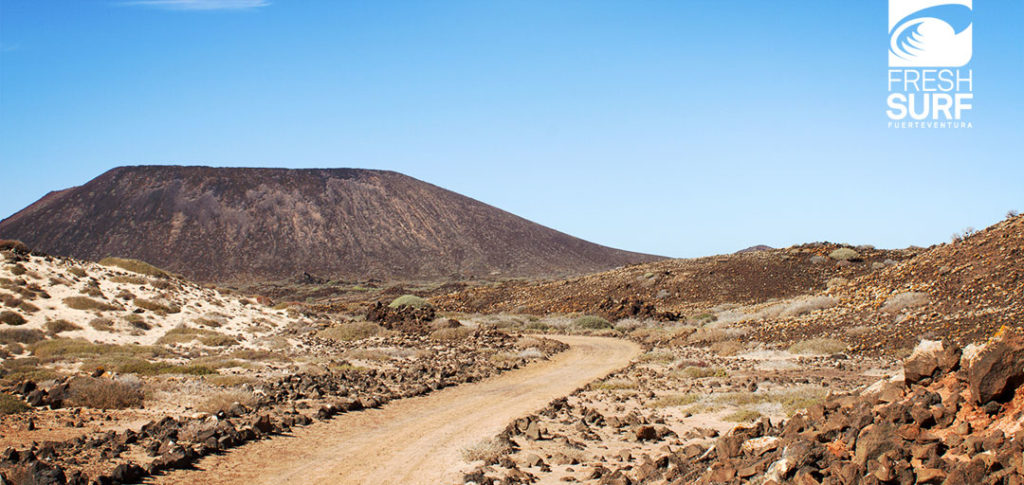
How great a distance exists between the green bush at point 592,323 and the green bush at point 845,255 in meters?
16.5

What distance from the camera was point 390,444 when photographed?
35.7ft

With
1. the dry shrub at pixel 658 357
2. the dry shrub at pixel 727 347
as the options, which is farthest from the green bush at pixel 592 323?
the dry shrub at pixel 727 347

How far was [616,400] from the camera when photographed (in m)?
14.5

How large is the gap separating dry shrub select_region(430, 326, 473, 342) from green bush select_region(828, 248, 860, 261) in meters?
26.0

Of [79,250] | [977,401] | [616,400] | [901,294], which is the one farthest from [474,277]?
[977,401]

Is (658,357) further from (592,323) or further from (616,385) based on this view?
(592,323)

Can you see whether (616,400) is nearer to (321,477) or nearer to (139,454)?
(321,477)

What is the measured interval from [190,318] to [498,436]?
23.9m

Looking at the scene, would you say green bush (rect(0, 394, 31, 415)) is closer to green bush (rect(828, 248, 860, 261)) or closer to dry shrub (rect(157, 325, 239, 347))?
dry shrub (rect(157, 325, 239, 347))

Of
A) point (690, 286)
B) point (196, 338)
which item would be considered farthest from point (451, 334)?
point (690, 286)

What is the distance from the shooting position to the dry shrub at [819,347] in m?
19.8

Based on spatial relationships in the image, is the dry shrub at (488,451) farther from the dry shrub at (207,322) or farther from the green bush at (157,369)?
the dry shrub at (207,322)

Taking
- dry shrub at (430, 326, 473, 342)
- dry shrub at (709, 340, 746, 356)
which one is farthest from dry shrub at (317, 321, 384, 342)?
dry shrub at (709, 340, 746, 356)

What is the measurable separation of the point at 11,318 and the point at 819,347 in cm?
2674
